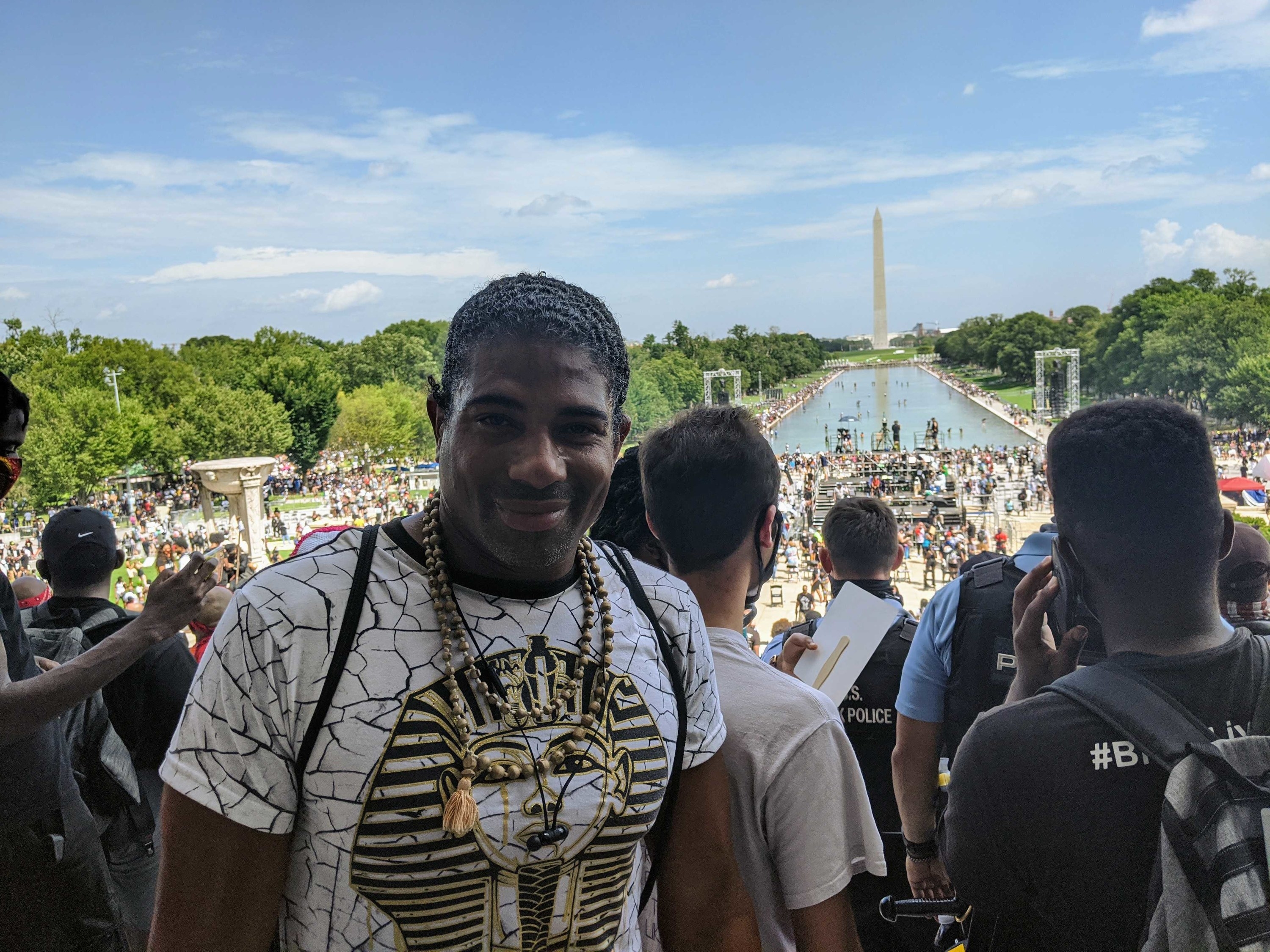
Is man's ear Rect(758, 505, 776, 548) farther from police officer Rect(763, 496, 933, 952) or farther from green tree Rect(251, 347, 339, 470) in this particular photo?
green tree Rect(251, 347, 339, 470)

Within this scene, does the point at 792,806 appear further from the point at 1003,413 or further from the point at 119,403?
the point at 1003,413

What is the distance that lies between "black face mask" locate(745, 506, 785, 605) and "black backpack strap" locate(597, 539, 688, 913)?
53 cm

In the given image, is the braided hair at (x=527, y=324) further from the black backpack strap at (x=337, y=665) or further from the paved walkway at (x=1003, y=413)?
the paved walkway at (x=1003, y=413)

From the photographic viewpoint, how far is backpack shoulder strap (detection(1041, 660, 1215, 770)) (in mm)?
1417

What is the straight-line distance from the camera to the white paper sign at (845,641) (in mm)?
2344

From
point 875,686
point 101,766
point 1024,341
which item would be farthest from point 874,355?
point 101,766

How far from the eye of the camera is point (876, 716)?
287cm

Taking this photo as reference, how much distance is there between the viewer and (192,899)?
122cm

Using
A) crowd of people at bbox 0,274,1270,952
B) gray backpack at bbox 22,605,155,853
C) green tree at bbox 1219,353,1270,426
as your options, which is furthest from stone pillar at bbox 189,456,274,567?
green tree at bbox 1219,353,1270,426

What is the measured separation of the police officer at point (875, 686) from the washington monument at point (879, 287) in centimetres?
10448

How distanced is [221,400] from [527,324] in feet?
148

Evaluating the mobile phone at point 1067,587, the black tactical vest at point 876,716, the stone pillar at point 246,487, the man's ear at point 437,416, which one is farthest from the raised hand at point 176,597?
the stone pillar at point 246,487

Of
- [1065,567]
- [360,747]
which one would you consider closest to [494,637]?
[360,747]

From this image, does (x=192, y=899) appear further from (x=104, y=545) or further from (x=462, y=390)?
(x=104, y=545)
